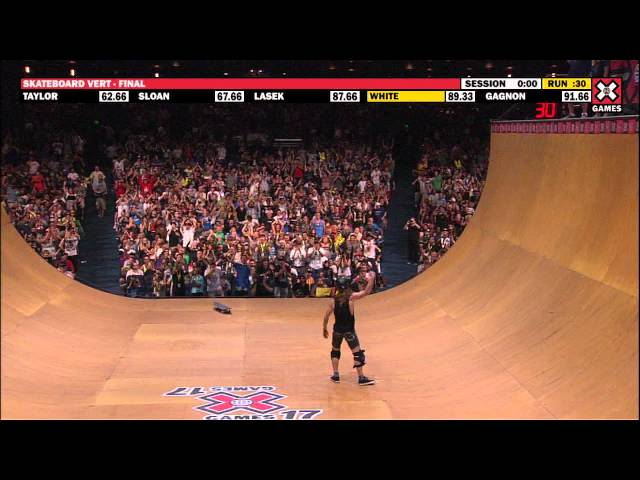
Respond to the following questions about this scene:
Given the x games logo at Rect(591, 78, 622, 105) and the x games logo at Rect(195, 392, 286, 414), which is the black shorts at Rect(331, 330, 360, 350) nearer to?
the x games logo at Rect(195, 392, 286, 414)

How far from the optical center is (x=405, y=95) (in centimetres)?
1477

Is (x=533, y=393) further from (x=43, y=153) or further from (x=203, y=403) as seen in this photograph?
(x=43, y=153)

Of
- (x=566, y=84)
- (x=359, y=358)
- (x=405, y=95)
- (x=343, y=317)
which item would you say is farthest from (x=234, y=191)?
(x=566, y=84)

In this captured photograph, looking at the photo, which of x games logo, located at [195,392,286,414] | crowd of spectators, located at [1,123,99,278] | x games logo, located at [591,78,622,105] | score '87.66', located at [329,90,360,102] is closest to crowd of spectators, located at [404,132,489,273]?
score '87.66', located at [329,90,360,102]

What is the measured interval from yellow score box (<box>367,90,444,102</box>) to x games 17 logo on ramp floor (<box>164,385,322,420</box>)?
16.2 feet

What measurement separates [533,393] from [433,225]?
34.8 ft

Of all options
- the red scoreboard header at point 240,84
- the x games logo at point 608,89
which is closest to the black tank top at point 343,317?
the red scoreboard header at point 240,84

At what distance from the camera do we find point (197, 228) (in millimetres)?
21047

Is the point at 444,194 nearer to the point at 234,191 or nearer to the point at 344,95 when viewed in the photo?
the point at 234,191

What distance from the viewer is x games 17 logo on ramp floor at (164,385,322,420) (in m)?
11.6

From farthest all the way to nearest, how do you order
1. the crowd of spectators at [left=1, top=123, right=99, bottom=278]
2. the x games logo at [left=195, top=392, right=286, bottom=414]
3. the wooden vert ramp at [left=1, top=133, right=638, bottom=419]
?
the crowd of spectators at [left=1, top=123, right=99, bottom=278]
the x games logo at [left=195, top=392, right=286, bottom=414]
the wooden vert ramp at [left=1, top=133, right=638, bottom=419]

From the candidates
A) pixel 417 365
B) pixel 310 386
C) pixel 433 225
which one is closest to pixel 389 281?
pixel 433 225

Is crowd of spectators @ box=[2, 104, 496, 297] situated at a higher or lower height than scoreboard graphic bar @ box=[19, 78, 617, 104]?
lower

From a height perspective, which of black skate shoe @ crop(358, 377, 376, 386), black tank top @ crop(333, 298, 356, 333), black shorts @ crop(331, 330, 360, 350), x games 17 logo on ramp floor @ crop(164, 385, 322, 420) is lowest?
x games 17 logo on ramp floor @ crop(164, 385, 322, 420)
